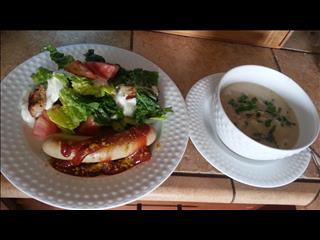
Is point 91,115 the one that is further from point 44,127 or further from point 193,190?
point 193,190

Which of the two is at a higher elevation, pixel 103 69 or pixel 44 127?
pixel 103 69

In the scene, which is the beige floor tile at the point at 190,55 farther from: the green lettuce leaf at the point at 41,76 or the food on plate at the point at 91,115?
the green lettuce leaf at the point at 41,76

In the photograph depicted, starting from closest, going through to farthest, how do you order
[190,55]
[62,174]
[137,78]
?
1. [62,174]
2. [137,78]
3. [190,55]

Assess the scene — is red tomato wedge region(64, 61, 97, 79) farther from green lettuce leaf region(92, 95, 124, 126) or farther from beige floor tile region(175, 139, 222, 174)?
beige floor tile region(175, 139, 222, 174)

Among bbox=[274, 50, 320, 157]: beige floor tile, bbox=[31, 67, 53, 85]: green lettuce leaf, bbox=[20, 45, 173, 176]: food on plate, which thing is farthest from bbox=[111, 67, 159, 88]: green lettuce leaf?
bbox=[274, 50, 320, 157]: beige floor tile

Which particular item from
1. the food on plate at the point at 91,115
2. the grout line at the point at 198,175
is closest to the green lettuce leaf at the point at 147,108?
the food on plate at the point at 91,115

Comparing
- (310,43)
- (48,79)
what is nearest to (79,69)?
(48,79)

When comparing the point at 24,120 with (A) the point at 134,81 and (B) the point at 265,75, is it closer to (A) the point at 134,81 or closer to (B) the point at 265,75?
(A) the point at 134,81

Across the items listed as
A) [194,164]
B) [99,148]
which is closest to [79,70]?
[99,148]
